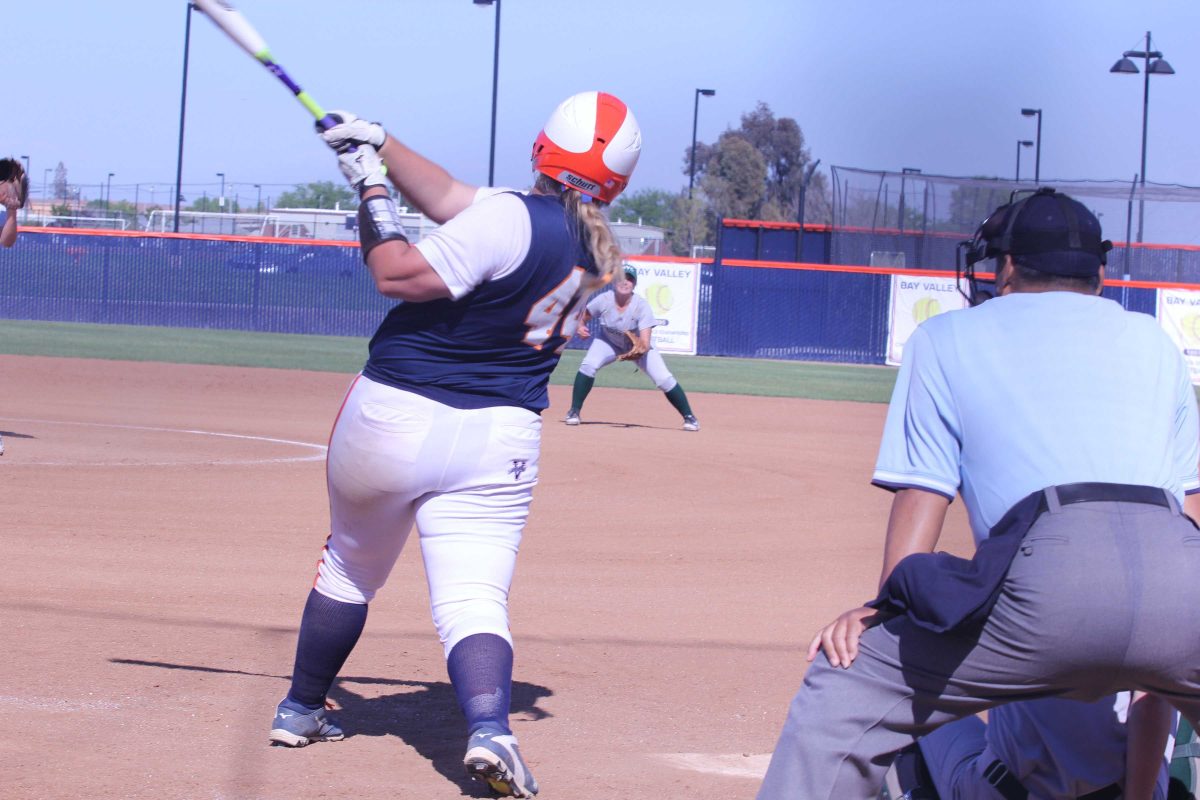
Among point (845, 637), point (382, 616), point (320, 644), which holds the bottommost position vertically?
point (382, 616)

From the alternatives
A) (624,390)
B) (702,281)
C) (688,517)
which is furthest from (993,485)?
(702,281)

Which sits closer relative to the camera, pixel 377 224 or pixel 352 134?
pixel 377 224

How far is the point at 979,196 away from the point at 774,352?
578cm

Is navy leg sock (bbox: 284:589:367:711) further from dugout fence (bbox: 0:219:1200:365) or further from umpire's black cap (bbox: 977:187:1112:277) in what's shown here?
dugout fence (bbox: 0:219:1200:365)

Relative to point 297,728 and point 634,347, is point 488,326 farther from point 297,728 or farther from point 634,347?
point 634,347

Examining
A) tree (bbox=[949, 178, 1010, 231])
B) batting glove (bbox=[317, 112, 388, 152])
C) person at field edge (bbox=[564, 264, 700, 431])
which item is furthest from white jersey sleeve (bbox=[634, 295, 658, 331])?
tree (bbox=[949, 178, 1010, 231])

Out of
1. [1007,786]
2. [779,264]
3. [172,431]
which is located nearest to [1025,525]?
[1007,786]

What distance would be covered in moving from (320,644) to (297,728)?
0.88 ft

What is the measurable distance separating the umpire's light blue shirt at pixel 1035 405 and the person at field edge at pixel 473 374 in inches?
55.7

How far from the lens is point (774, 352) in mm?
29922

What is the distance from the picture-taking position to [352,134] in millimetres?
3791

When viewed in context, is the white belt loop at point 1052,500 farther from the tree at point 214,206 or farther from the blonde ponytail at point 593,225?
the tree at point 214,206

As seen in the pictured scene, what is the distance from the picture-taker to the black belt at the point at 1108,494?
2398 millimetres

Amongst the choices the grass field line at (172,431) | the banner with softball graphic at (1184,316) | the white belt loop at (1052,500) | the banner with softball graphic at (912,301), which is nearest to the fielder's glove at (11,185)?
the grass field line at (172,431)
